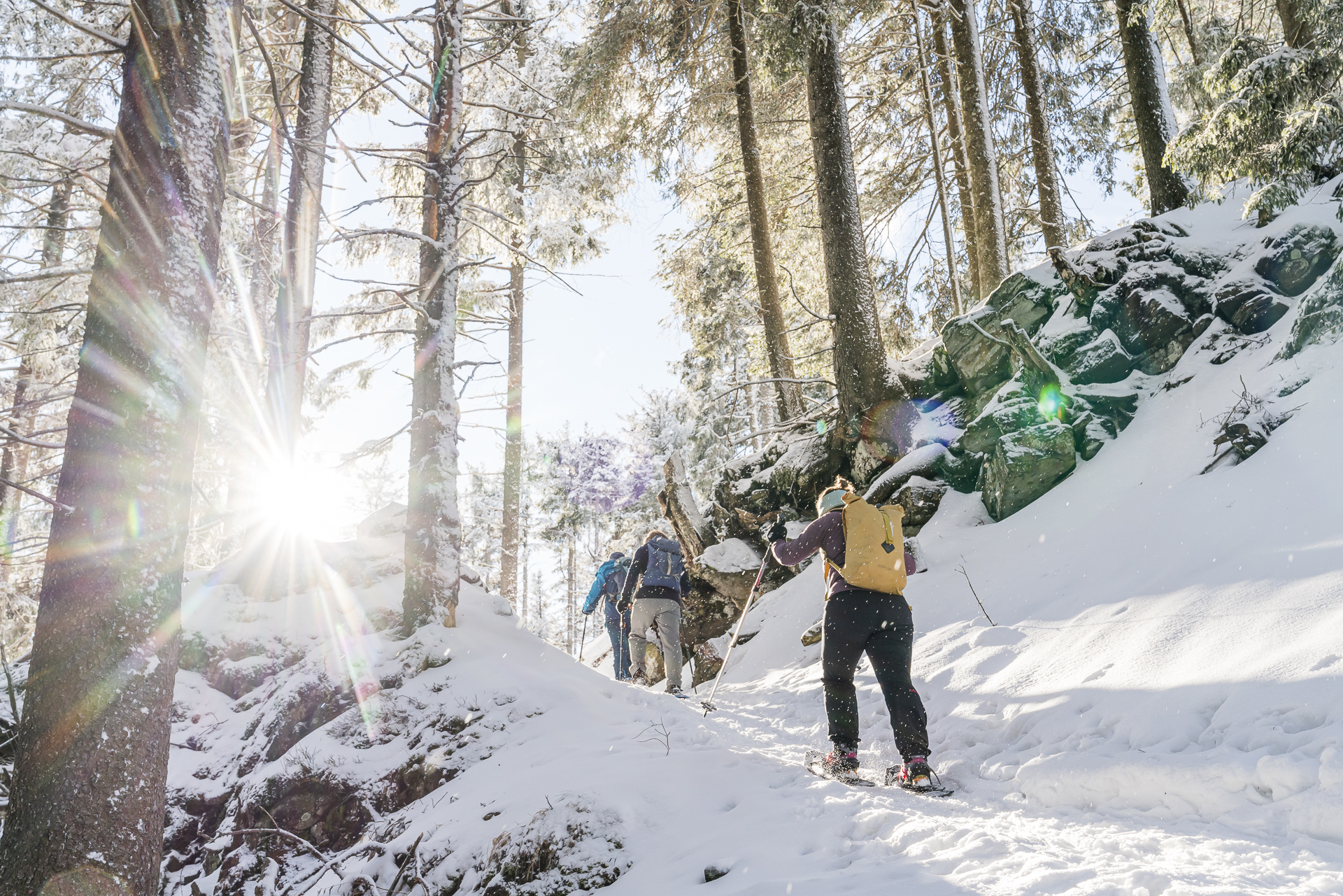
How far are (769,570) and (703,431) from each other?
15.9 m

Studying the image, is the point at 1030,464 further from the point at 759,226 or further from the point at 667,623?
the point at 759,226

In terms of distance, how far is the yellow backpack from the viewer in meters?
4.71

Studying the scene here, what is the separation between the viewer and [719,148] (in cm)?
1477

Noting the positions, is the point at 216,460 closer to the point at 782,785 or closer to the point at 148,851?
the point at 148,851

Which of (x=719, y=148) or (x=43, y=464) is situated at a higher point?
(x=719, y=148)

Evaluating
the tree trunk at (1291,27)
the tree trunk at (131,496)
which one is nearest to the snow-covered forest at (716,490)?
the tree trunk at (131,496)

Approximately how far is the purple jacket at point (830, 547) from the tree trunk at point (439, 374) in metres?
3.50

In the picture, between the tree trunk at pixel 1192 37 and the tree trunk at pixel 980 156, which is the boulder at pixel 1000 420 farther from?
the tree trunk at pixel 1192 37

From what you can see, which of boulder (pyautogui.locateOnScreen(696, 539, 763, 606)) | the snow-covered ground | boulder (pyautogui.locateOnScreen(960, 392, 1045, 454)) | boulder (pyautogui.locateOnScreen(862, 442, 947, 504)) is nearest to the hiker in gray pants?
the snow-covered ground

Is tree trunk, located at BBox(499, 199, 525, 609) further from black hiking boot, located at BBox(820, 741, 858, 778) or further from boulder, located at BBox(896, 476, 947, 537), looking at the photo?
black hiking boot, located at BBox(820, 741, 858, 778)

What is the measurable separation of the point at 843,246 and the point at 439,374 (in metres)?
5.95

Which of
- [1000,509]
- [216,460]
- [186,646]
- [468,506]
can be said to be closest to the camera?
[186,646]

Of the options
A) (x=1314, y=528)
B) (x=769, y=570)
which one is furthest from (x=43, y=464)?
(x=1314, y=528)

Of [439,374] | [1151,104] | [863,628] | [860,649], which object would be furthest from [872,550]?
[1151,104]
